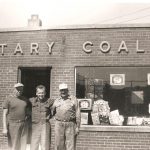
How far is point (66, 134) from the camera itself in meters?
8.41

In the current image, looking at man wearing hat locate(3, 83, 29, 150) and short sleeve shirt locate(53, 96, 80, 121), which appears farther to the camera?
man wearing hat locate(3, 83, 29, 150)

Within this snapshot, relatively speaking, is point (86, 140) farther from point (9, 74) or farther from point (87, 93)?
point (9, 74)

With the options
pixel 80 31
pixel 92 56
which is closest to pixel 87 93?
pixel 92 56

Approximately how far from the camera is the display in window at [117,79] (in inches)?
404

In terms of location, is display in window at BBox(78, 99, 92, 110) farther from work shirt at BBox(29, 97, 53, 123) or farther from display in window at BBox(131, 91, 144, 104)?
work shirt at BBox(29, 97, 53, 123)

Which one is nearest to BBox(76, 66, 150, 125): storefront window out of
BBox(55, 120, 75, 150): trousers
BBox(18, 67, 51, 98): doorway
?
BBox(18, 67, 51, 98): doorway

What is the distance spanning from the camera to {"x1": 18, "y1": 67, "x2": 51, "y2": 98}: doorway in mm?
10916

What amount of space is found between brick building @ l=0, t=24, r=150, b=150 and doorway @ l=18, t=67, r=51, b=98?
3 cm

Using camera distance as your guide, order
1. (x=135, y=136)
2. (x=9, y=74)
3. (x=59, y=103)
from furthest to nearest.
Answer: (x=9, y=74), (x=135, y=136), (x=59, y=103)

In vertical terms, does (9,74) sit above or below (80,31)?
below

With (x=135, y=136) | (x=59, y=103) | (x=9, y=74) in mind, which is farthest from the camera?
(x=9, y=74)

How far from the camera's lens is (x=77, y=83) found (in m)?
10.5

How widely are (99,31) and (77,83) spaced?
61.2 inches

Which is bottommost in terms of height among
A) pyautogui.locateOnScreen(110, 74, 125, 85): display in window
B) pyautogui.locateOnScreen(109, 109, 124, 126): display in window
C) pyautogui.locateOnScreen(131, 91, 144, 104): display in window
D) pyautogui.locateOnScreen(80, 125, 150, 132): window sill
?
pyautogui.locateOnScreen(80, 125, 150, 132): window sill
